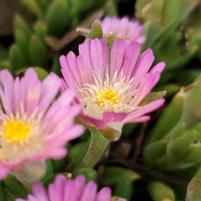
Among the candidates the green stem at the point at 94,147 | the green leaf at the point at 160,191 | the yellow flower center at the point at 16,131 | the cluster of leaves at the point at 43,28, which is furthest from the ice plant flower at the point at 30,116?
the cluster of leaves at the point at 43,28

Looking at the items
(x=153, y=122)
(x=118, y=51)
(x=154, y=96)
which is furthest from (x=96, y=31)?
(x=153, y=122)

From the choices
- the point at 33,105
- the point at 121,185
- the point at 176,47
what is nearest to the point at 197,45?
the point at 176,47

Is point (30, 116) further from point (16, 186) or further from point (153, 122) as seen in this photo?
point (153, 122)

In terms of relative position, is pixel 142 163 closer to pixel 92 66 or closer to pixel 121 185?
pixel 121 185

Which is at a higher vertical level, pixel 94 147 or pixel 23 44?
pixel 23 44

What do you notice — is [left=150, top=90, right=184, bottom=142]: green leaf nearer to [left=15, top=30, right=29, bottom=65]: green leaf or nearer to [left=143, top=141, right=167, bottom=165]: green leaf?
[left=143, top=141, right=167, bottom=165]: green leaf

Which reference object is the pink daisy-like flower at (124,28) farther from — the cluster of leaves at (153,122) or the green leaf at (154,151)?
the green leaf at (154,151)

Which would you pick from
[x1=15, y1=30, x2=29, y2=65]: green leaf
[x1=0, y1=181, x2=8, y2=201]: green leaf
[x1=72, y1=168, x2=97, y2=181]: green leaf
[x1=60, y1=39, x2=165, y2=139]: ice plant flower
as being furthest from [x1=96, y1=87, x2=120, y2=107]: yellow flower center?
[x1=15, y1=30, x2=29, y2=65]: green leaf
